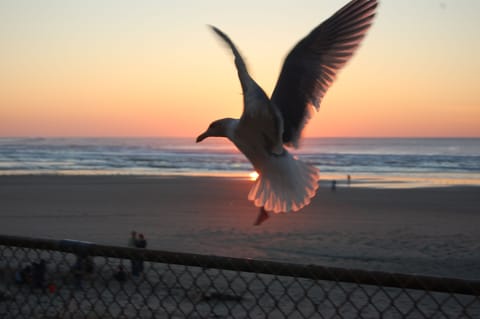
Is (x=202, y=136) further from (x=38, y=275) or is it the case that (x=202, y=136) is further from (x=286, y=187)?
(x=38, y=275)

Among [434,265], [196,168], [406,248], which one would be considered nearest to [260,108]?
[434,265]

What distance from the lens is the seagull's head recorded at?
340cm

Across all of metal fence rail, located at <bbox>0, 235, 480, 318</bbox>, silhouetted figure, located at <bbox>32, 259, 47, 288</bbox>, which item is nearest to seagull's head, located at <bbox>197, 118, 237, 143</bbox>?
metal fence rail, located at <bbox>0, 235, 480, 318</bbox>

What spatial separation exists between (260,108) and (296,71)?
95cm

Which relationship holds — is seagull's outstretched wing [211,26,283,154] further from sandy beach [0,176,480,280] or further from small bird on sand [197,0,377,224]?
sandy beach [0,176,480,280]

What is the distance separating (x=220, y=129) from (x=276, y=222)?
12.8 meters

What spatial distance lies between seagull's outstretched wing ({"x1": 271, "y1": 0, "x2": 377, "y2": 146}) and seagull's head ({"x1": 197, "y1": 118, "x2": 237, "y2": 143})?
517mm

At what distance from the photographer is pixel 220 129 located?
3.51 meters

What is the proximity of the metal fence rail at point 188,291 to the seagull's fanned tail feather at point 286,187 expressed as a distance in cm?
50

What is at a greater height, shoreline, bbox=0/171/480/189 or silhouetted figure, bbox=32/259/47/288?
silhouetted figure, bbox=32/259/47/288

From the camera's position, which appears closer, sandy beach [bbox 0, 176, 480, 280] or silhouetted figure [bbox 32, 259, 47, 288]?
silhouetted figure [bbox 32, 259, 47, 288]

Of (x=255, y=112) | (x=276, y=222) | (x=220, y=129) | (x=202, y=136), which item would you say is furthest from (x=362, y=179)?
(x=255, y=112)

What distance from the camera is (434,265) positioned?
11.5 m

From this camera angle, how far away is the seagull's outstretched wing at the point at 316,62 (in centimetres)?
372
